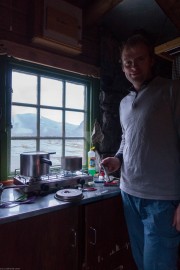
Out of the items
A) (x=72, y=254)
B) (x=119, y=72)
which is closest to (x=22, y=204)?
(x=72, y=254)

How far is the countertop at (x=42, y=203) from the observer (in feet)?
3.29

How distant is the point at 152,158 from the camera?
3.48 ft

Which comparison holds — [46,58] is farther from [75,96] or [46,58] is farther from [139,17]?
[139,17]

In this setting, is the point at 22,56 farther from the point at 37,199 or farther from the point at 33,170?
the point at 37,199

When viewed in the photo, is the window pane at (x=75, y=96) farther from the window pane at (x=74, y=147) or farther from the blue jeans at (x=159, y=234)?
the blue jeans at (x=159, y=234)

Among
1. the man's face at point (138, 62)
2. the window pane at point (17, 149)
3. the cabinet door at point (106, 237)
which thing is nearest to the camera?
the man's face at point (138, 62)

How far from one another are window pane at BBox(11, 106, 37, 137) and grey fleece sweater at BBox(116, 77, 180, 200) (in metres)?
0.91

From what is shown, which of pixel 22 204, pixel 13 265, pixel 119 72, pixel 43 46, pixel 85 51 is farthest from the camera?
pixel 119 72

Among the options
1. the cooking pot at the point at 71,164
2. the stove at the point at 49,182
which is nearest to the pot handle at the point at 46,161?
the stove at the point at 49,182

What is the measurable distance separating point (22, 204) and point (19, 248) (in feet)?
0.68

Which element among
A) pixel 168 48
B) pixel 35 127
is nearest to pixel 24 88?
pixel 35 127

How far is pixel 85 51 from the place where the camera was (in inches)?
77.1

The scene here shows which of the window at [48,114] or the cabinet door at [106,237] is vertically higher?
the window at [48,114]

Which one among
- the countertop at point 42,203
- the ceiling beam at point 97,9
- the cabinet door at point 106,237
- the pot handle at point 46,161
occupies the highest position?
the ceiling beam at point 97,9
